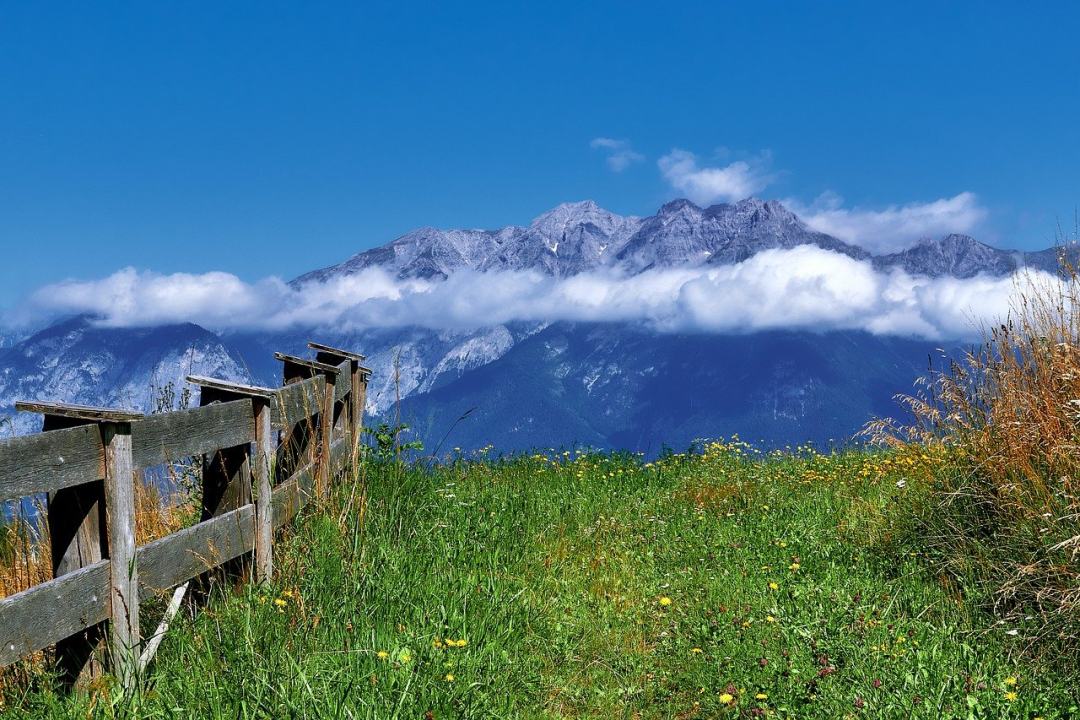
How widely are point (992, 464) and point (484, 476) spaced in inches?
250

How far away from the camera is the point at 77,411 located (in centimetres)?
436

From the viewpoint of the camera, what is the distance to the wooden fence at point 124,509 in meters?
3.99

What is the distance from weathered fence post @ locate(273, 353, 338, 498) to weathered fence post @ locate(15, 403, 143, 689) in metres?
2.36

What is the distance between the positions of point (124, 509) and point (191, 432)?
79 cm

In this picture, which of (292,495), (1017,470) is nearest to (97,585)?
(292,495)

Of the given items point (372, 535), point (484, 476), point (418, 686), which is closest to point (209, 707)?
point (418, 686)

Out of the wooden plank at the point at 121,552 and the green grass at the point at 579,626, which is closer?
the green grass at the point at 579,626

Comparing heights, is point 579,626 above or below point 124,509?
below

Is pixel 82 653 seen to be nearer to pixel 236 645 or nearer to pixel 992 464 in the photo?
pixel 236 645

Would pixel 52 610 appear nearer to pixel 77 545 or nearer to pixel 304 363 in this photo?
pixel 77 545

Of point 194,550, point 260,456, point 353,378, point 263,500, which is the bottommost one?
point 194,550

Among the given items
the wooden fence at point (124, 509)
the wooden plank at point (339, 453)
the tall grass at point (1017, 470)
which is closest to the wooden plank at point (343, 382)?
the wooden plank at point (339, 453)

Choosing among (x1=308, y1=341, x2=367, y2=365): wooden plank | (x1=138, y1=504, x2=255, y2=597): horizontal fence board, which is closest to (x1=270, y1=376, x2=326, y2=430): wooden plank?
(x1=138, y1=504, x2=255, y2=597): horizontal fence board

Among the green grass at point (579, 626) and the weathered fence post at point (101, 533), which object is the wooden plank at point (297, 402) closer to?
the green grass at point (579, 626)
